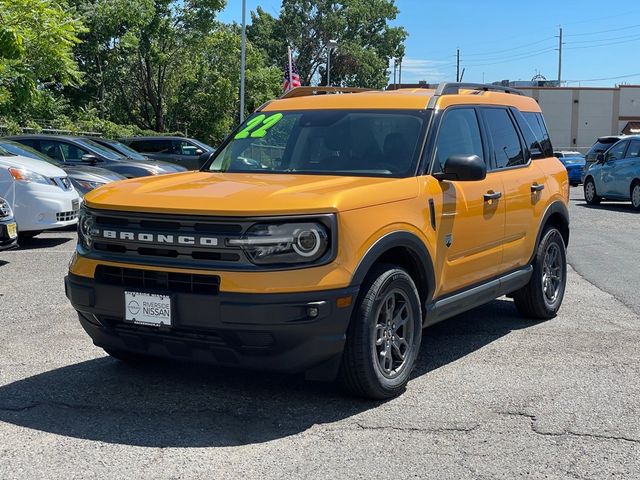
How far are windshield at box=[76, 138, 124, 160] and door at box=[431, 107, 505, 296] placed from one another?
37.5 feet

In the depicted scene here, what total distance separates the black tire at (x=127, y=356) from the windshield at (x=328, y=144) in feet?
4.97

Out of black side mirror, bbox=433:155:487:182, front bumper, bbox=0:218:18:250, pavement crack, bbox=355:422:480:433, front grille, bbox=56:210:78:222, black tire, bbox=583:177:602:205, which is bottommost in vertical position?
black tire, bbox=583:177:602:205

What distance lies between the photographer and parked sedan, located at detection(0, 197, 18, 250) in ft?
30.1

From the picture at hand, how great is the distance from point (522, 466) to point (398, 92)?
3.22 m

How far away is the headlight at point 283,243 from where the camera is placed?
14.5 ft

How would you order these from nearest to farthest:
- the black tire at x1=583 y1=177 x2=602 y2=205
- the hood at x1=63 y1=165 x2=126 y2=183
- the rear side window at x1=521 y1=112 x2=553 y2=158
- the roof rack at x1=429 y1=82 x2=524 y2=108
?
the roof rack at x1=429 y1=82 x2=524 y2=108 < the rear side window at x1=521 y1=112 x2=553 y2=158 < the hood at x1=63 y1=165 x2=126 y2=183 < the black tire at x1=583 y1=177 x2=602 y2=205

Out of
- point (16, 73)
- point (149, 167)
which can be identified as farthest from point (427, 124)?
point (16, 73)

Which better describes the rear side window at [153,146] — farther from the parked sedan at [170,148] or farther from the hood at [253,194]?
the hood at [253,194]

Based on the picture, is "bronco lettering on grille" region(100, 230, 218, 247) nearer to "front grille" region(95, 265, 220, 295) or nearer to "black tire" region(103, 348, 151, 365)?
"front grille" region(95, 265, 220, 295)

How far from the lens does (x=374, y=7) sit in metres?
64.8

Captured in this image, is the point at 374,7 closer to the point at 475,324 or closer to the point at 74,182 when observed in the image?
the point at 74,182

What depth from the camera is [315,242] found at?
446 cm

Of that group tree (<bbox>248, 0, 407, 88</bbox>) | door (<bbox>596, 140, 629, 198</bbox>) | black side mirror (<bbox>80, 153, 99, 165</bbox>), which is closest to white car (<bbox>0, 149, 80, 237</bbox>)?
black side mirror (<bbox>80, 153, 99, 165</bbox>)

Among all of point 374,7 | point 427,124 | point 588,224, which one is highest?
point 374,7
